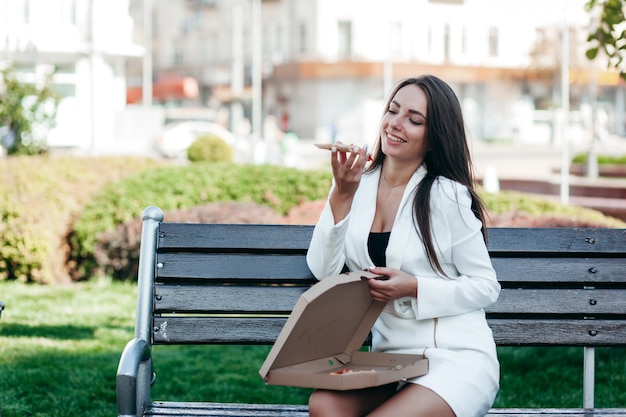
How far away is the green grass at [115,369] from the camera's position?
5.17m

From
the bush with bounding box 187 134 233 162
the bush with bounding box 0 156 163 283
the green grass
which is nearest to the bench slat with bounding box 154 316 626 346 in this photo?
the green grass

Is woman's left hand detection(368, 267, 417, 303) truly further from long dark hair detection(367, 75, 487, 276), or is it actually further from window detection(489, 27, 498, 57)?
window detection(489, 27, 498, 57)

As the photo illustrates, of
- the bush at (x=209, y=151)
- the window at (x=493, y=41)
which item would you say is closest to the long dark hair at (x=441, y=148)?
the bush at (x=209, y=151)

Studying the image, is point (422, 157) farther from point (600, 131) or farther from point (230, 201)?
point (600, 131)

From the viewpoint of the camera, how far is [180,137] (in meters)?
39.8

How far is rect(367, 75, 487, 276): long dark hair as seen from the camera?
327cm

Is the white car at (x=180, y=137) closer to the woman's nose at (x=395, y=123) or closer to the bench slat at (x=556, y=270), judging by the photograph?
the bench slat at (x=556, y=270)

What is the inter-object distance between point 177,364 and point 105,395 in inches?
36.0

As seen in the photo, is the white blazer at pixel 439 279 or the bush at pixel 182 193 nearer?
the white blazer at pixel 439 279

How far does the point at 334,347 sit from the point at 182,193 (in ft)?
19.6

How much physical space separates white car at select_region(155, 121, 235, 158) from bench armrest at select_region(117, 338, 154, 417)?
3422 centimetres

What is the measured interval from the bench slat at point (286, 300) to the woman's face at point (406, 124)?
702mm

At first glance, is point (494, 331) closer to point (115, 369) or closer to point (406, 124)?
point (406, 124)

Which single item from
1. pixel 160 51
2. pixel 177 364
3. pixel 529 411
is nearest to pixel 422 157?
pixel 529 411
